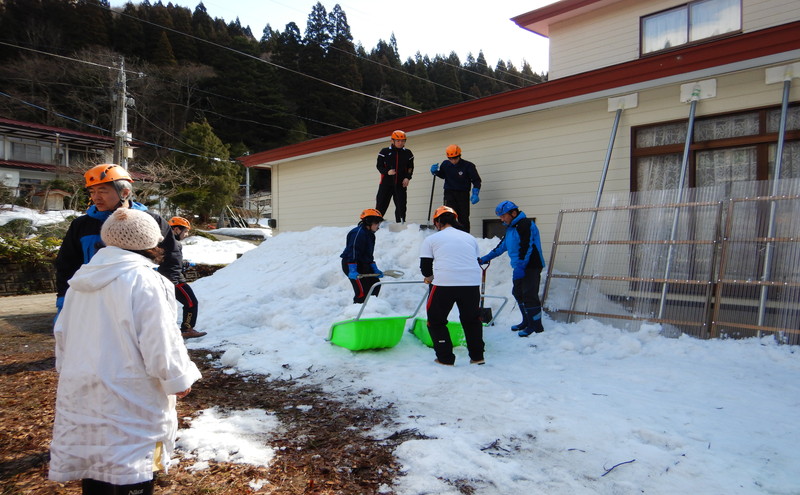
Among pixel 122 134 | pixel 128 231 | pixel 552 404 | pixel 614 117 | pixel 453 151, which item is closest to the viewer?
pixel 128 231

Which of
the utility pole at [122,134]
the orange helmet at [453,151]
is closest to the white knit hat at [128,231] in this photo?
the orange helmet at [453,151]

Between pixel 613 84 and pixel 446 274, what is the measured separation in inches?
177

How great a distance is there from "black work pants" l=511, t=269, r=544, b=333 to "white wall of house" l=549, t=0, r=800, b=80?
5.91 metres

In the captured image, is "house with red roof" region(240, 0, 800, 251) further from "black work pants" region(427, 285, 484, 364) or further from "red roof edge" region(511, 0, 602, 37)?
"black work pants" region(427, 285, 484, 364)

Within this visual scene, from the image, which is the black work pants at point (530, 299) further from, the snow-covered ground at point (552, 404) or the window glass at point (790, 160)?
the window glass at point (790, 160)

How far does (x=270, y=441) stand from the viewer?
343 centimetres

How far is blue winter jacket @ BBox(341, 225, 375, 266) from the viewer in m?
6.69

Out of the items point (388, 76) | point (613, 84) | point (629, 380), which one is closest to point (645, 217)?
point (613, 84)

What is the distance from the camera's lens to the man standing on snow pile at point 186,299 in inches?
239

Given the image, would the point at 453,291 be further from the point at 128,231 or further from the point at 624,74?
the point at 624,74

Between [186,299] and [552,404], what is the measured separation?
441 centimetres

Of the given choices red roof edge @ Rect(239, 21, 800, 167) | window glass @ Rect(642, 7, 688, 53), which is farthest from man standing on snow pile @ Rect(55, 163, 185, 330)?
window glass @ Rect(642, 7, 688, 53)

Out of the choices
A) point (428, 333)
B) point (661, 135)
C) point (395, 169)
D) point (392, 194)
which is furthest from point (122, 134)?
point (661, 135)

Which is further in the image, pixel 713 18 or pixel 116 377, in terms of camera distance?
pixel 713 18
